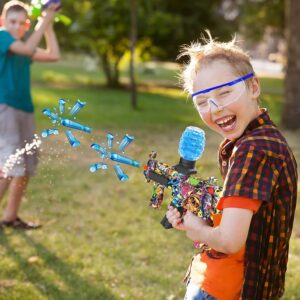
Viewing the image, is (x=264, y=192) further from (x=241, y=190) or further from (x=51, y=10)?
(x=51, y=10)

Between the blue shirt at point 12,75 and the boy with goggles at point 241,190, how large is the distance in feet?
10.3

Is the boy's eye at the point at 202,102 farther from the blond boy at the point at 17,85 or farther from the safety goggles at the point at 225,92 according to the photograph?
the blond boy at the point at 17,85

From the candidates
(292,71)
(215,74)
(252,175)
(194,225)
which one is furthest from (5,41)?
(292,71)

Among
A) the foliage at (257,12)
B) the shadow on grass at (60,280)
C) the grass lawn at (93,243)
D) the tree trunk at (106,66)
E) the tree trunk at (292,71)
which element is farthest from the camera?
the foliage at (257,12)

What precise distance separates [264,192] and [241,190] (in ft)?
→ 0.26

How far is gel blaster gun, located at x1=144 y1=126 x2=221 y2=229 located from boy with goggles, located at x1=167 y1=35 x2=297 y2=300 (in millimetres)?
43

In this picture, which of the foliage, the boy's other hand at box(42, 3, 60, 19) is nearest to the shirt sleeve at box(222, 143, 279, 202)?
the boy's other hand at box(42, 3, 60, 19)

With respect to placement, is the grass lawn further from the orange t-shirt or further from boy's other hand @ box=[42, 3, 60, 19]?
boy's other hand @ box=[42, 3, 60, 19]

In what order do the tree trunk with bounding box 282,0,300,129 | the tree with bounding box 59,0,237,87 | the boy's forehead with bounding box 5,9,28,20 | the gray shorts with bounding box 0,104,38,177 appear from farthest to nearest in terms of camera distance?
the tree with bounding box 59,0,237,87 → the tree trunk with bounding box 282,0,300,129 → the gray shorts with bounding box 0,104,38,177 → the boy's forehead with bounding box 5,9,28,20

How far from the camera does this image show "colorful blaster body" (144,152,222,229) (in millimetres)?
2082

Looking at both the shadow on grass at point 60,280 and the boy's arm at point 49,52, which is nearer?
the shadow on grass at point 60,280

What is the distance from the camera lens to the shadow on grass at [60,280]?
13.6ft

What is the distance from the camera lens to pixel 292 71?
11.7 m

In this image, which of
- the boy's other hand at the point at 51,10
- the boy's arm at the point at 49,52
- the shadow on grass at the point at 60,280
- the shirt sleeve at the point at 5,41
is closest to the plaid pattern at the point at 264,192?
the shadow on grass at the point at 60,280
